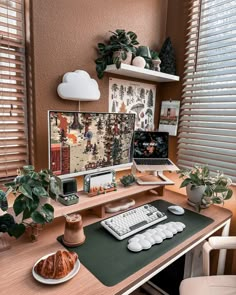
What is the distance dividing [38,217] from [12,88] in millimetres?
755

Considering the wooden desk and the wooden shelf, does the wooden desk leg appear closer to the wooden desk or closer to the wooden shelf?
the wooden desk

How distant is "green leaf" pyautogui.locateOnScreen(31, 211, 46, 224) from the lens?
2.88 feet

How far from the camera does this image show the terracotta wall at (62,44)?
1.18m

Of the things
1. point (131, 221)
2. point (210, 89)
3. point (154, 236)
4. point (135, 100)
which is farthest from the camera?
point (135, 100)

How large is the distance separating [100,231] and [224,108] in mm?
1185

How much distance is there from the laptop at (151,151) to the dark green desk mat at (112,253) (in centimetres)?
46

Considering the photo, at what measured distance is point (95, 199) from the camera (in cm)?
119

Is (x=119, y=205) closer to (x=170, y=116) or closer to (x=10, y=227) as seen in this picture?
(x=10, y=227)

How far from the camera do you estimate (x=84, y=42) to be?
4.42 ft

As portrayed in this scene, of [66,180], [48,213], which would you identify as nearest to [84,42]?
[66,180]

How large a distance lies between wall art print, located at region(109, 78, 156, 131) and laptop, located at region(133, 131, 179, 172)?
24 cm

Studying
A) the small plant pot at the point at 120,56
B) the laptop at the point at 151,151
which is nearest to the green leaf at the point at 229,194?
the laptop at the point at 151,151

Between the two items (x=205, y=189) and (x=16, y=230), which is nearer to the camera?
(x=16, y=230)

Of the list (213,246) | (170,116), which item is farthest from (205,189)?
(170,116)
